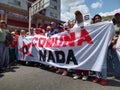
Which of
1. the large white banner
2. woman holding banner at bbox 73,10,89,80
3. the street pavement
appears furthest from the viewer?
woman holding banner at bbox 73,10,89,80

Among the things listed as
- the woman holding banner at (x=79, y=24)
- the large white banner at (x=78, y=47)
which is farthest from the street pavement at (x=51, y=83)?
the large white banner at (x=78, y=47)

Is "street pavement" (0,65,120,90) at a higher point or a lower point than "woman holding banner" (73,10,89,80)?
lower

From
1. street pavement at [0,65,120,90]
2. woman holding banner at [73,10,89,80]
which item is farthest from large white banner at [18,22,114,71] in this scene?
street pavement at [0,65,120,90]

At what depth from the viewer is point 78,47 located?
21.9 ft

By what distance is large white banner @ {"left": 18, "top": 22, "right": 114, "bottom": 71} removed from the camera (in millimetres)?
5996

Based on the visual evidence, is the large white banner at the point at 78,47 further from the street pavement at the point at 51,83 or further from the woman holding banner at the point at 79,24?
the street pavement at the point at 51,83

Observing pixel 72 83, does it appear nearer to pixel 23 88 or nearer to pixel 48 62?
pixel 23 88

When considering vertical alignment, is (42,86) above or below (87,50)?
below

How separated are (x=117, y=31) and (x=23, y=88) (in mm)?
3133

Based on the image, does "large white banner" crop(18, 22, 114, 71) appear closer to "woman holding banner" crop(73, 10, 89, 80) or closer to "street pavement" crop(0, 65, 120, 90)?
"woman holding banner" crop(73, 10, 89, 80)

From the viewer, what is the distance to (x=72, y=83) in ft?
19.1

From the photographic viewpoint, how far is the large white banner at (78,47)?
600cm

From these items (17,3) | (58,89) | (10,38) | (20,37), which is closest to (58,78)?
(58,89)

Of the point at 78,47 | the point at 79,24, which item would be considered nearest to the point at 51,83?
the point at 78,47
